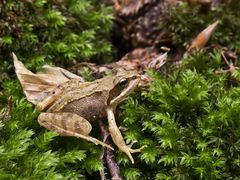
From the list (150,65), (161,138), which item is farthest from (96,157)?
(150,65)

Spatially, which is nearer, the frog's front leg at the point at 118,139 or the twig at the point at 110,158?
the twig at the point at 110,158

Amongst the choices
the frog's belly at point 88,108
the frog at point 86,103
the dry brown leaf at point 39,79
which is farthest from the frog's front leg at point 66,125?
the dry brown leaf at point 39,79

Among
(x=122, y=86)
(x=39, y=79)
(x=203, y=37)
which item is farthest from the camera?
(x=203, y=37)

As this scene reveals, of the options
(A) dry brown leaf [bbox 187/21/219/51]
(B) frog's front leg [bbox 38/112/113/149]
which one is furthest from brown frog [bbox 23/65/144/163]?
(A) dry brown leaf [bbox 187/21/219/51]

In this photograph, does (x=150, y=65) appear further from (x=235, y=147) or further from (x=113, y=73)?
(x=235, y=147)

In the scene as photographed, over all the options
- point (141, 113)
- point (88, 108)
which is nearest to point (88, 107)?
point (88, 108)

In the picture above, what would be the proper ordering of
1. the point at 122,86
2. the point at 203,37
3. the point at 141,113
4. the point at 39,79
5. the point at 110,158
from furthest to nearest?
the point at 203,37
the point at 39,79
the point at 122,86
the point at 141,113
the point at 110,158

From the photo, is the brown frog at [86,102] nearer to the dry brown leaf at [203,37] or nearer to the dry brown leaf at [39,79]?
the dry brown leaf at [39,79]

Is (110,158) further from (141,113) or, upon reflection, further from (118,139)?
(141,113)
